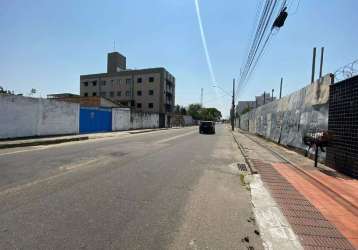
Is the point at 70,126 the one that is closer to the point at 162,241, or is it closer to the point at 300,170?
the point at 300,170

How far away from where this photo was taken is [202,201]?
579 centimetres

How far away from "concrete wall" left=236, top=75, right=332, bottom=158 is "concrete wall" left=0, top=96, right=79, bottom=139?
17.8 metres

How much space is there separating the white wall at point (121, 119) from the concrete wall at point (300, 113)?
18882mm

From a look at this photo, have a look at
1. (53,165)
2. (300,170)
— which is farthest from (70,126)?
(300,170)

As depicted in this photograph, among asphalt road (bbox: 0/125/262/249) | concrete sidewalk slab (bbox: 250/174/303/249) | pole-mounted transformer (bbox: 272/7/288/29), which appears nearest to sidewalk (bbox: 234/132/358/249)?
concrete sidewalk slab (bbox: 250/174/303/249)

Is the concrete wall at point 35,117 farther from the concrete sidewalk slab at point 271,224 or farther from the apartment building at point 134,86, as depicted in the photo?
the apartment building at point 134,86

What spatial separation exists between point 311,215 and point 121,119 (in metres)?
32.3

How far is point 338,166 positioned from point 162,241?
27.2 feet

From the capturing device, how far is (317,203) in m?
5.96

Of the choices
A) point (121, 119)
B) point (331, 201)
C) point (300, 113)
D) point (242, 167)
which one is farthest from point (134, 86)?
point (331, 201)

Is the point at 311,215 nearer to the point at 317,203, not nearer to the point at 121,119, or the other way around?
the point at 317,203

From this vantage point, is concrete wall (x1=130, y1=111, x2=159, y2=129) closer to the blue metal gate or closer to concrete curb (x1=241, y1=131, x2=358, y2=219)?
the blue metal gate

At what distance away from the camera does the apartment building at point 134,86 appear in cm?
7625

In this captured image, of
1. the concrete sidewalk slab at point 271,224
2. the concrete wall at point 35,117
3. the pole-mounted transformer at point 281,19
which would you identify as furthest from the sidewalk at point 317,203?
the concrete wall at point 35,117
